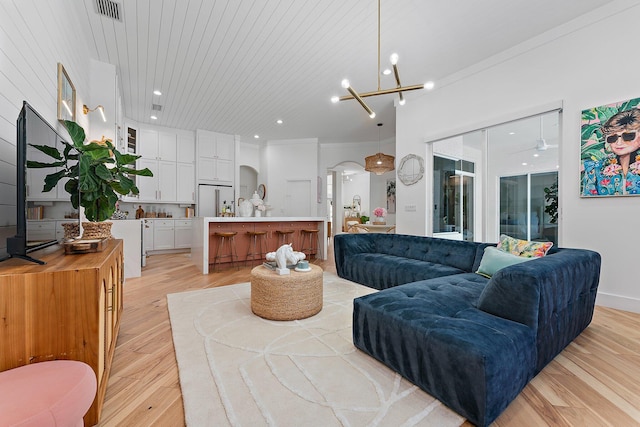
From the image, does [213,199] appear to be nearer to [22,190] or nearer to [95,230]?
[95,230]

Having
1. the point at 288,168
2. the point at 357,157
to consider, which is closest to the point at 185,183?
the point at 288,168

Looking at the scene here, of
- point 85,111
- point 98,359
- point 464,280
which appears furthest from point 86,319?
point 85,111

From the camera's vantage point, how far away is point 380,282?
3.40 m

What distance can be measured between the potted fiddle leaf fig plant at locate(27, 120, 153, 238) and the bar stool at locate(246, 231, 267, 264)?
3105mm

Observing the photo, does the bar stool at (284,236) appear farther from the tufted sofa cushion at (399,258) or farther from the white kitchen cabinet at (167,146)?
the white kitchen cabinet at (167,146)

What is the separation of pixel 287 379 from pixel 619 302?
345 centimetres

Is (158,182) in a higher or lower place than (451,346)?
higher

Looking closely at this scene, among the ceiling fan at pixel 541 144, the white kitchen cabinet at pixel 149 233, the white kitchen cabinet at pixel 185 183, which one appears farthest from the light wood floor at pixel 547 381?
the white kitchen cabinet at pixel 185 183

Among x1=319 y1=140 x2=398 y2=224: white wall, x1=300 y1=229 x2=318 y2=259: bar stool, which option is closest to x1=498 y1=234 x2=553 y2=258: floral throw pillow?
x1=300 y1=229 x2=318 y2=259: bar stool

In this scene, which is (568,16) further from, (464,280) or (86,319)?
(86,319)

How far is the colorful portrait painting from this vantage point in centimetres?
267

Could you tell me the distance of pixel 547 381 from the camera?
1.60 meters

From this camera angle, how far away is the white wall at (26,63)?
4.69ft

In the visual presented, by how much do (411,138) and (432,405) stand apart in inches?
170
